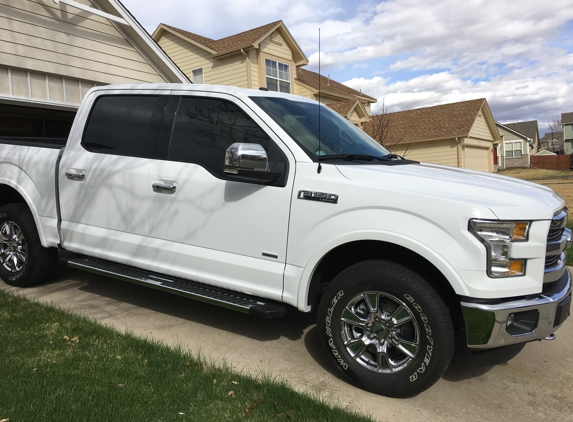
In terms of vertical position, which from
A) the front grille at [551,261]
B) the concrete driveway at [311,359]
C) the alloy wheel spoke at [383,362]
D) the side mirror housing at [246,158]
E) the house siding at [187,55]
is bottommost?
the concrete driveway at [311,359]

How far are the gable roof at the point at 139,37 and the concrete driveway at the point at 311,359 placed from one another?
637 centimetres

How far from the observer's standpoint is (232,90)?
4312 millimetres

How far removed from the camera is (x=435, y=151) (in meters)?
27.5

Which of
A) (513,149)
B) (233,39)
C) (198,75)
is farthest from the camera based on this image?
(513,149)

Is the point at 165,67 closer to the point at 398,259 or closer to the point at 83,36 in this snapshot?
the point at 83,36

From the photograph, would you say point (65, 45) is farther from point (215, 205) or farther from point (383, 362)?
point (383, 362)

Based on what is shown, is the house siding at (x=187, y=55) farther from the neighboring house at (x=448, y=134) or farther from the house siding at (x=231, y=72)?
the neighboring house at (x=448, y=134)

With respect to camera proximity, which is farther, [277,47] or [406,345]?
[277,47]

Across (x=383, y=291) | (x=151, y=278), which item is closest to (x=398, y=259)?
(x=383, y=291)

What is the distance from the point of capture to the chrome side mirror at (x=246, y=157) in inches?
139

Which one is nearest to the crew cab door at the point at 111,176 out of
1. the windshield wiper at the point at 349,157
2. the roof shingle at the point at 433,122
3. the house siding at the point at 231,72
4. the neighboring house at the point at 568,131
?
the windshield wiper at the point at 349,157

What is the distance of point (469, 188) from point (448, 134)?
24608mm

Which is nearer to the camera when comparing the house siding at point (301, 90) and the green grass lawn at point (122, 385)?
the green grass lawn at point (122, 385)

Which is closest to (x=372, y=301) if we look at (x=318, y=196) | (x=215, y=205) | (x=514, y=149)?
(x=318, y=196)
